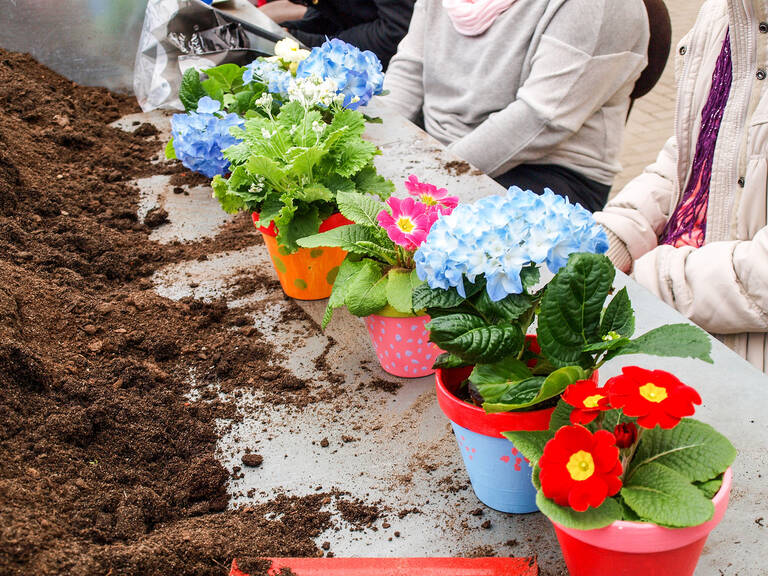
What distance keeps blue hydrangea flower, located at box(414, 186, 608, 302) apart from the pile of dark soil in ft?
1.43

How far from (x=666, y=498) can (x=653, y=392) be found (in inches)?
4.5

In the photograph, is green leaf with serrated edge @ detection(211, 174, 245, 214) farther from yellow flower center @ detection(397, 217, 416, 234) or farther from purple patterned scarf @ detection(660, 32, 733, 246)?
purple patterned scarf @ detection(660, 32, 733, 246)

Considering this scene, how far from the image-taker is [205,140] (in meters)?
1.62

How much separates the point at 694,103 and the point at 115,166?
5.28 feet

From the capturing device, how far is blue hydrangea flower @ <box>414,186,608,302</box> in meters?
0.96

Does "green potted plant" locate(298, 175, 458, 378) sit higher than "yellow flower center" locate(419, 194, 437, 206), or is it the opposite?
"yellow flower center" locate(419, 194, 437, 206)

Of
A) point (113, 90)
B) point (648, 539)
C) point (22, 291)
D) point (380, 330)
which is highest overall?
point (648, 539)

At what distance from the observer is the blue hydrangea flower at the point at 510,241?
3.15 ft

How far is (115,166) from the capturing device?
88.5 inches

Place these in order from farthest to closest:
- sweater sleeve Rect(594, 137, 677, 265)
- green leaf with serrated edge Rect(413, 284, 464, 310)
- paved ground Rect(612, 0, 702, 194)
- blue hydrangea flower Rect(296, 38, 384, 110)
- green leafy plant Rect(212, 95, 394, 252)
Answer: paved ground Rect(612, 0, 702, 194), sweater sleeve Rect(594, 137, 677, 265), blue hydrangea flower Rect(296, 38, 384, 110), green leafy plant Rect(212, 95, 394, 252), green leaf with serrated edge Rect(413, 284, 464, 310)

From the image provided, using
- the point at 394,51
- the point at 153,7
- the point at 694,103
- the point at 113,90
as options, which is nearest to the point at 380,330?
the point at 694,103

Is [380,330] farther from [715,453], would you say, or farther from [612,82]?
[612,82]

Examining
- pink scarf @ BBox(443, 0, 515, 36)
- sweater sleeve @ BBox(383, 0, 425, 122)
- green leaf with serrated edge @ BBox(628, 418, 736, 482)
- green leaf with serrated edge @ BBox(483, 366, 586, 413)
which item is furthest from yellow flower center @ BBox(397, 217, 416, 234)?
sweater sleeve @ BBox(383, 0, 425, 122)

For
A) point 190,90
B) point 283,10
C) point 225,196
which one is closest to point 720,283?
point 225,196
